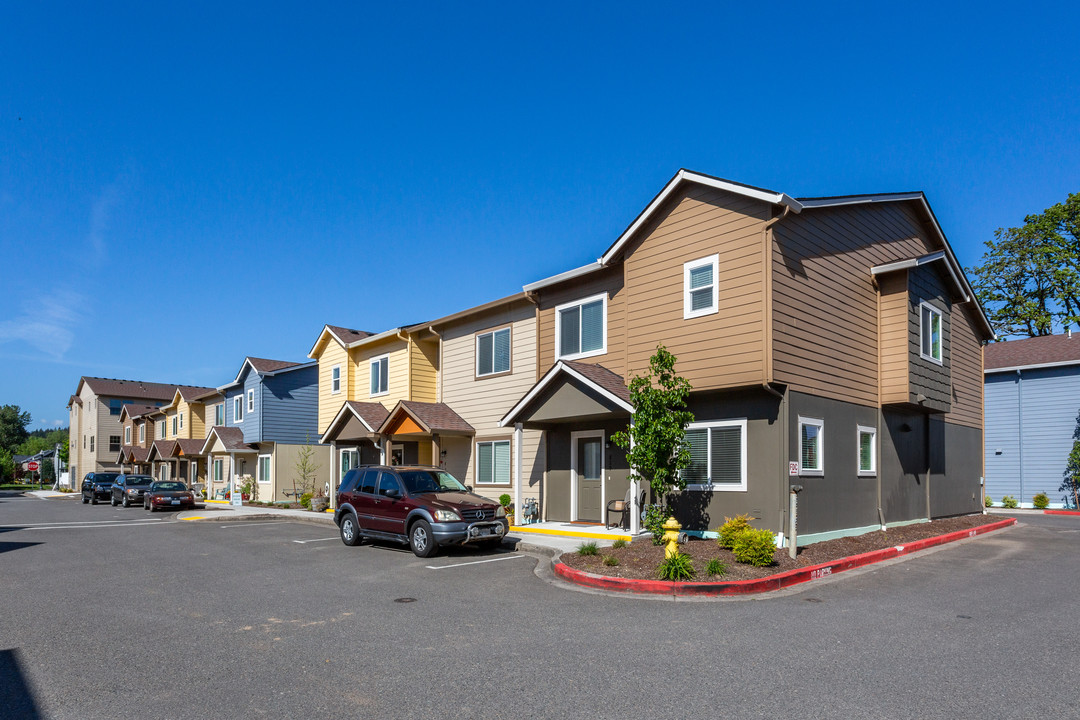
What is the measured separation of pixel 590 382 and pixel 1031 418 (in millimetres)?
22912

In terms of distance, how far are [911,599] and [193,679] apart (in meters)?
8.90

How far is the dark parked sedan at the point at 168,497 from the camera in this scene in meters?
32.0

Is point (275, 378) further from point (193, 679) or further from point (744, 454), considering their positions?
point (193, 679)

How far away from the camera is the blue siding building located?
93.8ft

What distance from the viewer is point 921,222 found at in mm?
19516

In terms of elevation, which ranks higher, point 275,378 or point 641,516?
point 275,378

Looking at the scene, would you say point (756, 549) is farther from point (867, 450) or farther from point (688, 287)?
point (867, 450)

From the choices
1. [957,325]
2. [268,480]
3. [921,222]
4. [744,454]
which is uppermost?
[921,222]

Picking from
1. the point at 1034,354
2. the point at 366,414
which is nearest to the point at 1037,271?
the point at 1034,354

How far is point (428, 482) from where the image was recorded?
16.5m

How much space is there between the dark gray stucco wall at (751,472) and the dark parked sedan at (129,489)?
30966 millimetres

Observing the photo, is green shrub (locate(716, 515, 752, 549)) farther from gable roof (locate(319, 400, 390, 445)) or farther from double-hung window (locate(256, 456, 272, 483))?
double-hung window (locate(256, 456, 272, 483))

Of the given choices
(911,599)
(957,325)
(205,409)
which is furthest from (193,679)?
(205,409)

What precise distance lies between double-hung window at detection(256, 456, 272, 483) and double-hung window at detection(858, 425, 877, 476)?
28.9 metres
